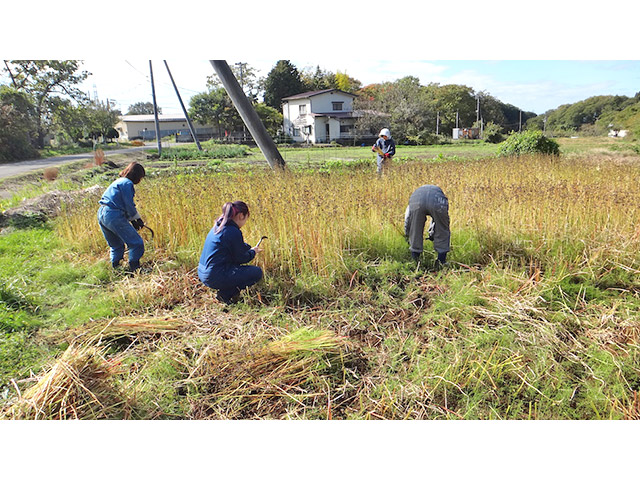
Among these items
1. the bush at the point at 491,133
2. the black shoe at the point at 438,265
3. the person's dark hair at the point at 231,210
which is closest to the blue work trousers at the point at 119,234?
the person's dark hair at the point at 231,210

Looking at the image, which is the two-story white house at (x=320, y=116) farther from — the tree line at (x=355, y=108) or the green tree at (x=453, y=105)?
the green tree at (x=453, y=105)

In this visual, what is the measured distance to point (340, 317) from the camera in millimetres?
3066

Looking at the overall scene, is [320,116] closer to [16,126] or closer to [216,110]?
[16,126]

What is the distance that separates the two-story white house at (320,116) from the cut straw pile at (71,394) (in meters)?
8.58

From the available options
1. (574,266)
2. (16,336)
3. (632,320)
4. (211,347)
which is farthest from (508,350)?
(16,336)

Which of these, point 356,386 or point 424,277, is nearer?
point 356,386

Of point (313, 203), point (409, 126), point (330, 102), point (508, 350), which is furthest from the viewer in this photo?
point (409, 126)

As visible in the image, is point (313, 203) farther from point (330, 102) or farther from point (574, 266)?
point (330, 102)

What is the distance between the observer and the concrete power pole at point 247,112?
717 centimetres

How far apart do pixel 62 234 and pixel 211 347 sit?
392 centimetres

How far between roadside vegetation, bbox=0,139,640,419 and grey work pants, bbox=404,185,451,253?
275 mm

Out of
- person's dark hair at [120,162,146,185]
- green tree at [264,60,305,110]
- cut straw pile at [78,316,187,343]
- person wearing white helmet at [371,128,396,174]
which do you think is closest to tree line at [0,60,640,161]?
green tree at [264,60,305,110]

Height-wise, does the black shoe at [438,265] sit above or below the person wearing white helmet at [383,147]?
below

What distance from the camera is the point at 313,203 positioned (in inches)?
168
